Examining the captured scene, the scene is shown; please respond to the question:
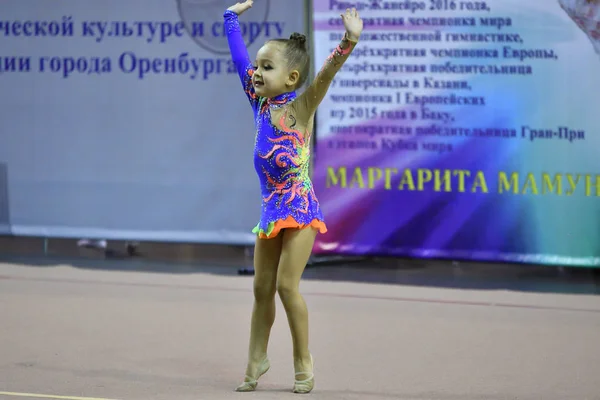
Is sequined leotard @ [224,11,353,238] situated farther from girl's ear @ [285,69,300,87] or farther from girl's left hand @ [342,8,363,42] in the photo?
girl's left hand @ [342,8,363,42]

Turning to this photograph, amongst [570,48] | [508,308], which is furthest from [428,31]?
[508,308]

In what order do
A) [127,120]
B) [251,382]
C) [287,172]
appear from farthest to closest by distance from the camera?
[127,120] → [251,382] → [287,172]

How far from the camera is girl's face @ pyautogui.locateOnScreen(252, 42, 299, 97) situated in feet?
16.5

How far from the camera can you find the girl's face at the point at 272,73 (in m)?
5.02

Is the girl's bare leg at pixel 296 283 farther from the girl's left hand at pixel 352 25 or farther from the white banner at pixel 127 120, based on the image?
the white banner at pixel 127 120

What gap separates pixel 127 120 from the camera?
357 inches

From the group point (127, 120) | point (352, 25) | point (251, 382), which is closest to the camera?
point (352, 25)

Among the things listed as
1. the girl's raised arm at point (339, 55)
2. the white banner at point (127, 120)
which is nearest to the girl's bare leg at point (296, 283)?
the girl's raised arm at point (339, 55)

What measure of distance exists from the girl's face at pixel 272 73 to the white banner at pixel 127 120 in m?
3.61

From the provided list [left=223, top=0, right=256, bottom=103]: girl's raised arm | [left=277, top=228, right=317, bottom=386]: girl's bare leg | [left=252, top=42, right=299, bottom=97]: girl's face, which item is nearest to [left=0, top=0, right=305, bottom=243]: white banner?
[left=223, top=0, right=256, bottom=103]: girl's raised arm

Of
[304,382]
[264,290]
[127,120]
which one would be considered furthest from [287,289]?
[127,120]

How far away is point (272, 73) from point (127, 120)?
13.9 ft

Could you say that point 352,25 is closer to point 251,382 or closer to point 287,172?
point 287,172

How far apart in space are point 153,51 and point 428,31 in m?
2.19
